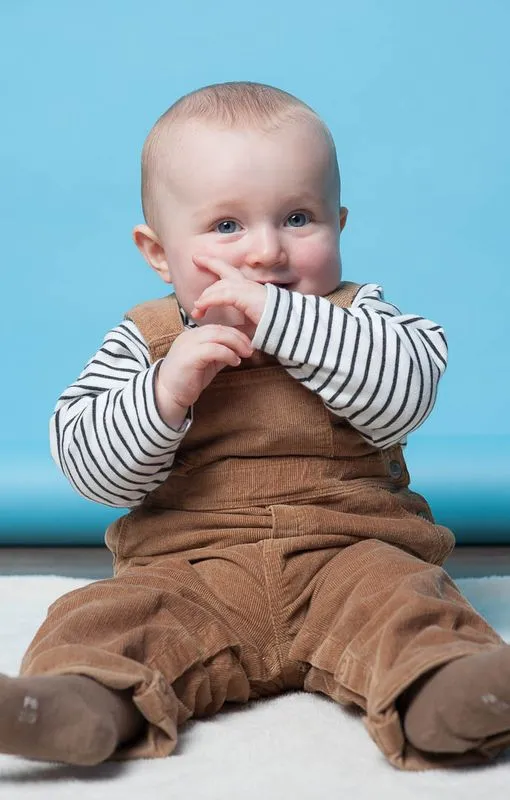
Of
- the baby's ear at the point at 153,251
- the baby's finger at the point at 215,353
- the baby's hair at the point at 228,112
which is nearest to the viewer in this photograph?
the baby's finger at the point at 215,353

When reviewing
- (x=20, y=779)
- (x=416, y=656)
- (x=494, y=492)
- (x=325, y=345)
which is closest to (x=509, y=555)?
(x=494, y=492)

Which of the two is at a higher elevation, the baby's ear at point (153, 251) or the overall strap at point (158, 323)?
the baby's ear at point (153, 251)

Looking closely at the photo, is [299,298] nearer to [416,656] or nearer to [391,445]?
[391,445]

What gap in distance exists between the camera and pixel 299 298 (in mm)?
1116

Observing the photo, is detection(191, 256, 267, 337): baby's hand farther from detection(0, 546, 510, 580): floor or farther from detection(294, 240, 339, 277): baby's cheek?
detection(0, 546, 510, 580): floor

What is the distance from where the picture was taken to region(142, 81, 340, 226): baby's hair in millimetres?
1187

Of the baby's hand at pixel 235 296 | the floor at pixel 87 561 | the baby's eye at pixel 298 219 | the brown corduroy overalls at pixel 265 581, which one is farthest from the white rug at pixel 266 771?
the floor at pixel 87 561

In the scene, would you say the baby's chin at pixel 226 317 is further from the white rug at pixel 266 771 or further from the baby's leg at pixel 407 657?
the white rug at pixel 266 771

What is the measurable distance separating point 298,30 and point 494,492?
45.3 inches

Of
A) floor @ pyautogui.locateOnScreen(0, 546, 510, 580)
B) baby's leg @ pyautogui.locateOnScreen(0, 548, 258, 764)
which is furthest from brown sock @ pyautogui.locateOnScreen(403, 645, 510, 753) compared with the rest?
floor @ pyautogui.locateOnScreen(0, 546, 510, 580)

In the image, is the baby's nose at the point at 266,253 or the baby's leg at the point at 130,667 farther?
the baby's nose at the point at 266,253

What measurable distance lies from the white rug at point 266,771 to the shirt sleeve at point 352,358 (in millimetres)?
279

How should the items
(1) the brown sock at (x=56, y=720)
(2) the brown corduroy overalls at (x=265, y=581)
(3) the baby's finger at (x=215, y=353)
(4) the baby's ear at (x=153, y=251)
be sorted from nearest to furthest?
(1) the brown sock at (x=56, y=720) → (2) the brown corduroy overalls at (x=265, y=581) → (3) the baby's finger at (x=215, y=353) → (4) the baby's ear at (x=153, y=251)

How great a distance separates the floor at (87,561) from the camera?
1.69 metres
